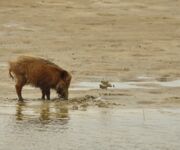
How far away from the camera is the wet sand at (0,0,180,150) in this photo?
35.5 ft

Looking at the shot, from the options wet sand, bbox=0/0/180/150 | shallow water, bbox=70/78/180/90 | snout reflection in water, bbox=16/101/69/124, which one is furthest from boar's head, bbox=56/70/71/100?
shallow water, bbox=70/78/180/90

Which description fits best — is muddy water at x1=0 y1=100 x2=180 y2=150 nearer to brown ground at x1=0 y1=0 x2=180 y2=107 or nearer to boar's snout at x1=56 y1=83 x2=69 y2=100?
boar's snout at x1=56 y1=83 x2=69 y2=100

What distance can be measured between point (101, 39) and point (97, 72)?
5501 millimetres

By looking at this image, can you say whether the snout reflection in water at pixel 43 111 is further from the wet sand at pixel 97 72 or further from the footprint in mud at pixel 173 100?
the footprint in mud at pixel 173 100

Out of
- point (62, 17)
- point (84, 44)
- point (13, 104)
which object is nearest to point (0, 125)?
point (13, 104)

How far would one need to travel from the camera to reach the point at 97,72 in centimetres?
1844

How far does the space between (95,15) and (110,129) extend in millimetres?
16759

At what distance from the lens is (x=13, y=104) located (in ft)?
45.1

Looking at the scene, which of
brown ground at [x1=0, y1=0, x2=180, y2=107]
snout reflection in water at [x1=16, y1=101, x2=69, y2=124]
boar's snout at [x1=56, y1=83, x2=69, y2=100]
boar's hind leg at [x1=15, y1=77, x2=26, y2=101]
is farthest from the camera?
brown ground at [x1=0, y1=0, x2=180, y2=107]

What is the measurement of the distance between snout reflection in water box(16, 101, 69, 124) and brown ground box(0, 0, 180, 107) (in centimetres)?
116

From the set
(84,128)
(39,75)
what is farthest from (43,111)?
(84,128)

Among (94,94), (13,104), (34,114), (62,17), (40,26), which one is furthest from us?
(62,17)

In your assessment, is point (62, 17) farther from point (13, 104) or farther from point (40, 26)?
point (13, 104)

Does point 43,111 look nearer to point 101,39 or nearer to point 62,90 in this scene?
point 62,90
